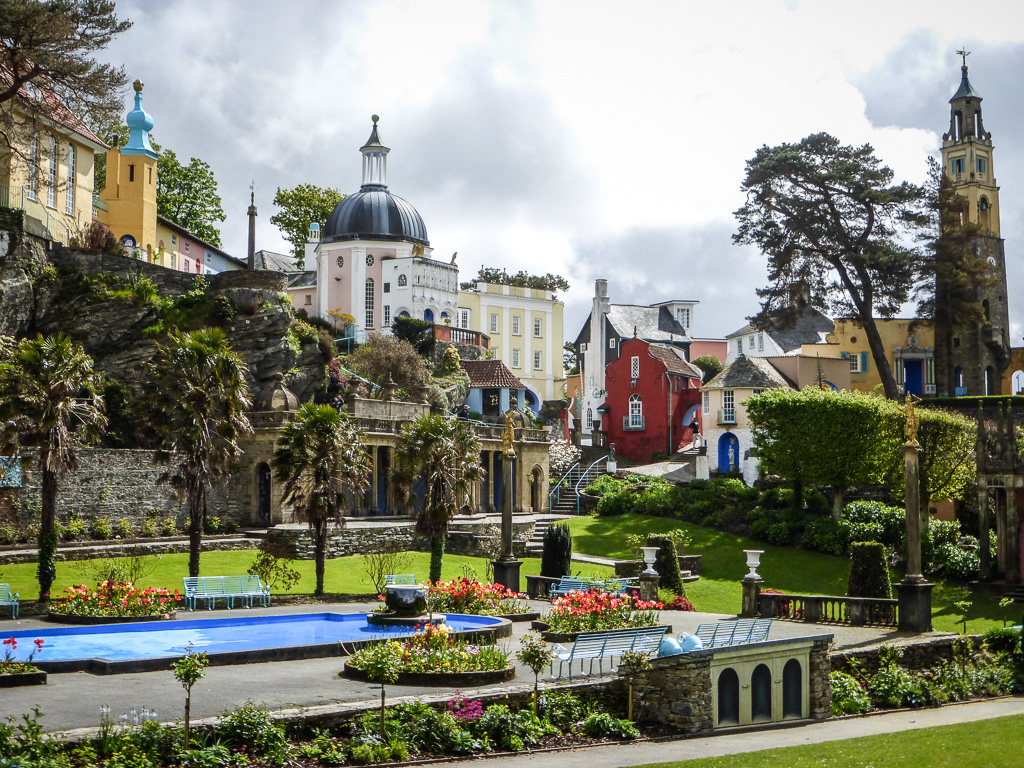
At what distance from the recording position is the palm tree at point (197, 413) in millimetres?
30594

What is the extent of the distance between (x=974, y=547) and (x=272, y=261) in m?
60.7

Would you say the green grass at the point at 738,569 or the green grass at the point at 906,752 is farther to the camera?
the green grass at the point at 738,569

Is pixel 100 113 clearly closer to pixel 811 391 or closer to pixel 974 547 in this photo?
pixel 811 391

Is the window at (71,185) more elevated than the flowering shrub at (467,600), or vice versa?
the window at (71,185)

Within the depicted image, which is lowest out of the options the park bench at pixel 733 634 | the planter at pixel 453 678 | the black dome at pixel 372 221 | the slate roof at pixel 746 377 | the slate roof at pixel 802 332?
the planter at pixel 453 678

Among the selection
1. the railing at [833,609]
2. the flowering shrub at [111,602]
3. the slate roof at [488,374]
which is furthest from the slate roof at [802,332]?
the flowering shrub at [111,602]

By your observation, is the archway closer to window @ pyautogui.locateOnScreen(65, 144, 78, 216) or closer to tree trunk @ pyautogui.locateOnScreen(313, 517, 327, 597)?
tree trunk @ pyautogui.locateOnScreen(313, 517, 327, 597)

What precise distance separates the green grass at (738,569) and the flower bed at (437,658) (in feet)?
54.9

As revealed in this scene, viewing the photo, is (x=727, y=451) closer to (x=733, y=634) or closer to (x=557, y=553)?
(x=557, y=553)

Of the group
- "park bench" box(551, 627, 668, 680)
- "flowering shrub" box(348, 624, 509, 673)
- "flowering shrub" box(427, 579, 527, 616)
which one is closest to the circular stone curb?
"flowering shrub" box(348, 624, 509, 673)

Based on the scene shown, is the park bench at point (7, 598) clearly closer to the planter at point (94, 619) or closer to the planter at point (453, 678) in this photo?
the planter at point (94, 619)

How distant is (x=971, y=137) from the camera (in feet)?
218

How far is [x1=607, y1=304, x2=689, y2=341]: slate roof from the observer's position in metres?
79.2

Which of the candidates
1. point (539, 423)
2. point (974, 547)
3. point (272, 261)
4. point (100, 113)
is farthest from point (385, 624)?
point (272, 261)
